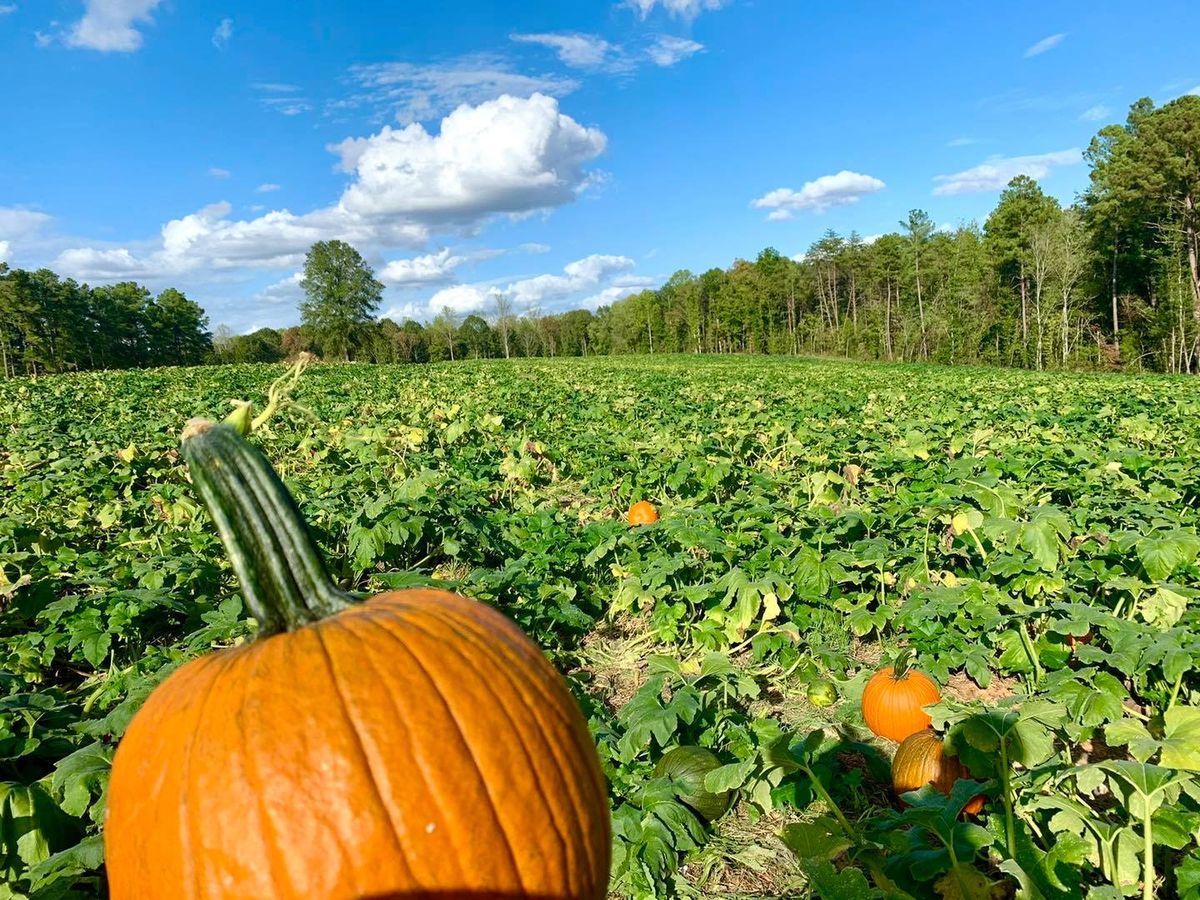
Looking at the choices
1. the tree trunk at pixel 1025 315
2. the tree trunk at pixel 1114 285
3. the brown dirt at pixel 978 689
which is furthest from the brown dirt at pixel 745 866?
the tree trunk at pixel 1114 285

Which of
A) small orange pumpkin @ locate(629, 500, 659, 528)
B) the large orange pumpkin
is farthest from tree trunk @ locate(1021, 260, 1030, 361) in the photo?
the large orange pumpkin

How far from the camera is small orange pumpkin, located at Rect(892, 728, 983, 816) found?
2762 millimetres

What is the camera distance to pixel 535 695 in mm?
1066

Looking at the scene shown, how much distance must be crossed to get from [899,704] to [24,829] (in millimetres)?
3424

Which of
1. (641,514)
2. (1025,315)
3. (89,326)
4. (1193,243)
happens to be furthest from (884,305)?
(89,326)

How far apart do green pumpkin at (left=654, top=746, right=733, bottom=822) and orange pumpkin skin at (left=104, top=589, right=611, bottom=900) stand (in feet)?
6.17

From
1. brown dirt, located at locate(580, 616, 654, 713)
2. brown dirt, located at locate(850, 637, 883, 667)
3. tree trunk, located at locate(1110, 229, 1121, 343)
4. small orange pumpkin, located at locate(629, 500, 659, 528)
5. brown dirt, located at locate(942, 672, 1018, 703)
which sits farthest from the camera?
tree trunk, located at locate(1110, 229, 1121, 343)

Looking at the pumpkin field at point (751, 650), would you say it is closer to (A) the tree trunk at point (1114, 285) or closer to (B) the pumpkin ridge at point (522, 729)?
(B) the pumpkin ridge at point (522, 729)

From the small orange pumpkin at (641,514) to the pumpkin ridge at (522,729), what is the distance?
545 cm

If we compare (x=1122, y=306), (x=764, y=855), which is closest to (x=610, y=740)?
(x=764, y=855)

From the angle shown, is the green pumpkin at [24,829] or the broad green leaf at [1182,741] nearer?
the broad green leaf at [1182,741]

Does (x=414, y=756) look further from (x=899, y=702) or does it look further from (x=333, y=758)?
(x=899, y=702)

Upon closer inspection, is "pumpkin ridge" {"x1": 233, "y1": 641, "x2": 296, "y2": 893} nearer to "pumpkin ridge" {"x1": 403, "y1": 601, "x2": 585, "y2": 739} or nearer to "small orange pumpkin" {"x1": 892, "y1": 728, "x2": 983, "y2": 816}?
"pumpkin ridge" {"x1": 403, "y1": 601, "x2": 585, "y2": 739}

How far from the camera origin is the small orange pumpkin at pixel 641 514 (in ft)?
21.6
